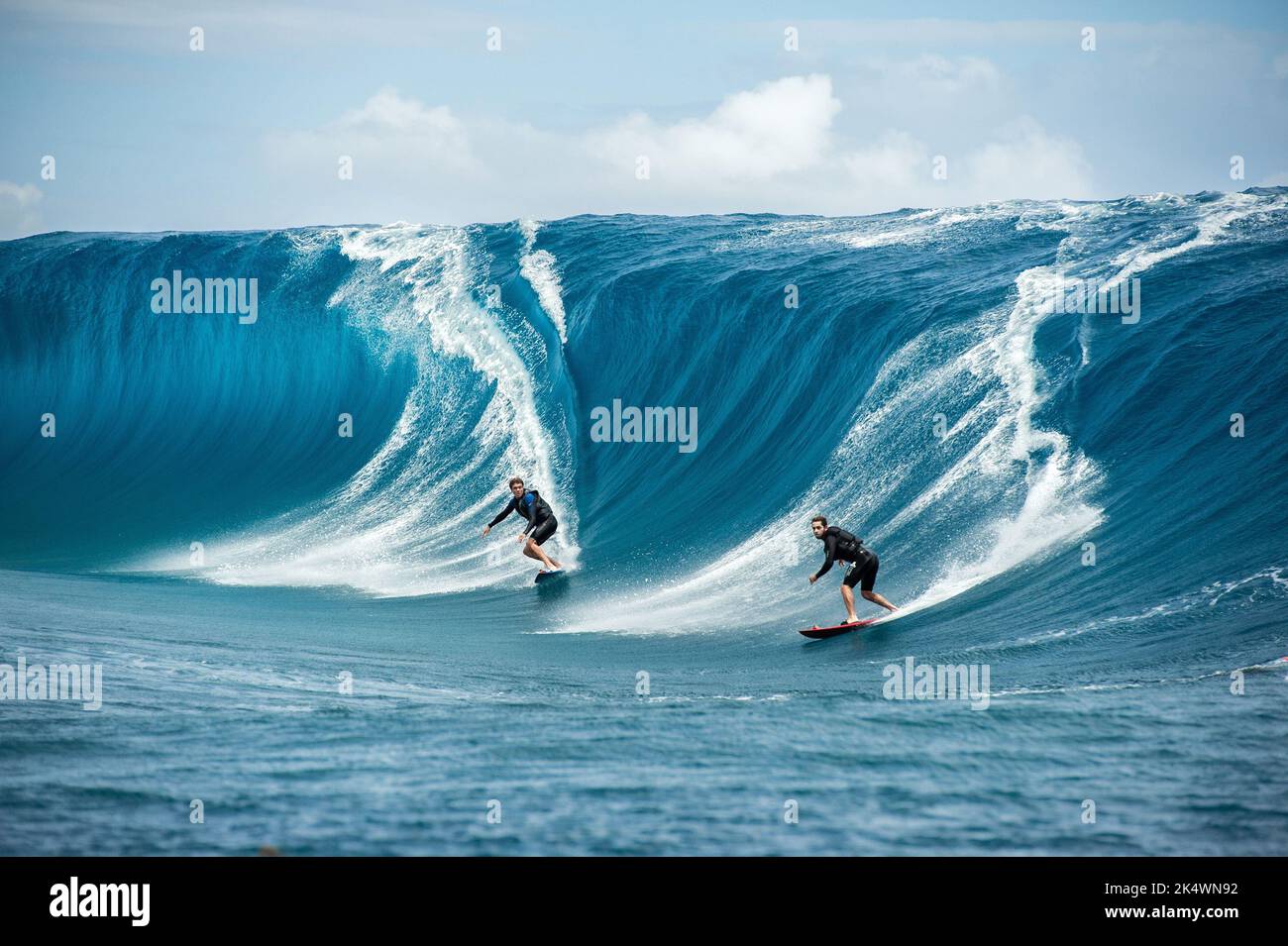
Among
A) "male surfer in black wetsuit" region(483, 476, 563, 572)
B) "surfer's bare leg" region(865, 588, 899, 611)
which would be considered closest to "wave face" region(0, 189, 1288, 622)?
"surfer's bare leg" region(865, 588, 899, 611)

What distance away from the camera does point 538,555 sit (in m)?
15.5

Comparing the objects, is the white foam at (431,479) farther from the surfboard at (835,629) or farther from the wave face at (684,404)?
the surfboard at (835,629)

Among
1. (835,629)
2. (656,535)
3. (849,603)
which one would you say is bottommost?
(835,629)

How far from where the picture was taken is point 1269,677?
835 cm

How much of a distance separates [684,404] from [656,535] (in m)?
3.41

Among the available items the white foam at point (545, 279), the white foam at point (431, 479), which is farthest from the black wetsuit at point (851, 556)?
the white foam at point (545, 279)

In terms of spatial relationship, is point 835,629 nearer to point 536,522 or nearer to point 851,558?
point 851,558

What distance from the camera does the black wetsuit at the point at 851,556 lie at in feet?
39.0

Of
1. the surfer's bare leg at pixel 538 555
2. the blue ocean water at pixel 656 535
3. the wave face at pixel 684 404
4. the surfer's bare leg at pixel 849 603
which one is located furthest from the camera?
the surfer's bare leg at pixel 538 555

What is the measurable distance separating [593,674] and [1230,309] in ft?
29.5

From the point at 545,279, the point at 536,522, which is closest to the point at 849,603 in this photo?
the point at 536,522

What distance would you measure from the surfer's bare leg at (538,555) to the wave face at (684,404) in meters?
0.55
